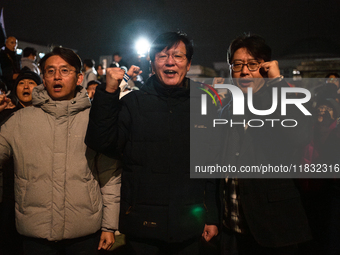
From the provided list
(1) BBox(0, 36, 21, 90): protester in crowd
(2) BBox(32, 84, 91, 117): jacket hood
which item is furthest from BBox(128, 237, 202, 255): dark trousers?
(1) BBox(0, 36, 21, 90): protester in crowd

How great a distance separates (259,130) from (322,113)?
1378mm

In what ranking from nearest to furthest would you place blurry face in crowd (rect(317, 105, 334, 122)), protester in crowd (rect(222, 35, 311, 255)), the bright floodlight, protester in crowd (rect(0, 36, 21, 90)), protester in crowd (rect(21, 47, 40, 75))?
protester in crowd (rect(222, 35, 311, 255)) → blurry face in crowd (rect(317, 105, 334, 122)) → the bright floodlight → protester in crowd (rect(0, 36, 21, 90)) → protester in crowd (rect(21, 47, 40, 75))

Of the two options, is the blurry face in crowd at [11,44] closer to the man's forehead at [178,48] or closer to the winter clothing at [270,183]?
the man's forehead at [178,48]

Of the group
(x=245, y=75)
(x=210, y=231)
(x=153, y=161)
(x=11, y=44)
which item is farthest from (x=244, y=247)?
(x=11, y=44)

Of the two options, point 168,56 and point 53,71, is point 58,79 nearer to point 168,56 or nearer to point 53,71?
point 53,71

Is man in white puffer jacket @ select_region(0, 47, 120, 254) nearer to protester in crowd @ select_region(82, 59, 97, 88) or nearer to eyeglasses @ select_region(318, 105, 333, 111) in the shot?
eyeglasses @ select_region(318, 105, 333, 111)

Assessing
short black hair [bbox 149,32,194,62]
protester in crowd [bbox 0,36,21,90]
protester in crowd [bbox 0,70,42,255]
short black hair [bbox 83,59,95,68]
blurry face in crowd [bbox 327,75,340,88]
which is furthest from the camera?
short black hair [bbox 83,59,95,68]

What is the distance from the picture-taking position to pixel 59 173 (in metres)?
2.03

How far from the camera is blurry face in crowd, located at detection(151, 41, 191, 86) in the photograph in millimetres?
2094

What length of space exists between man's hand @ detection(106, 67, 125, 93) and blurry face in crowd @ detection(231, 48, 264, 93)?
98 centimetres

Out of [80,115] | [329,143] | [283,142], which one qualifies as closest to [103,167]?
[80,115]

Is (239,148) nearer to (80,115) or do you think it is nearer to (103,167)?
(103,167)

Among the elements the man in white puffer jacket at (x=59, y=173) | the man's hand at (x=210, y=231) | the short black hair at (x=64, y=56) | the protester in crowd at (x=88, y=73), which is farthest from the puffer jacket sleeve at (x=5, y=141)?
the protester in crowd at (x=88, y=73)

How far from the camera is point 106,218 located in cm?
216
